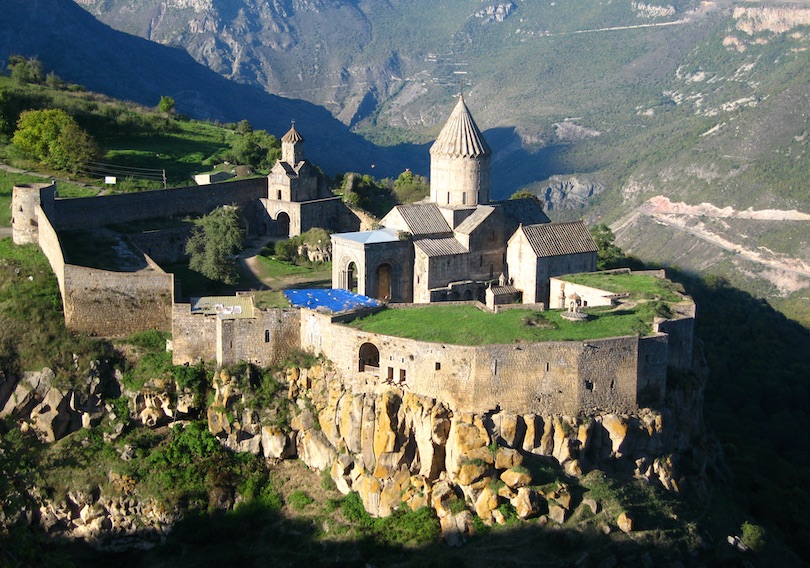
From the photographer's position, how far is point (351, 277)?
38.7m

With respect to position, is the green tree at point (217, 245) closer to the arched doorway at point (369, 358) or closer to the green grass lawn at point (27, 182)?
the green grass lawn at point (27, 182)

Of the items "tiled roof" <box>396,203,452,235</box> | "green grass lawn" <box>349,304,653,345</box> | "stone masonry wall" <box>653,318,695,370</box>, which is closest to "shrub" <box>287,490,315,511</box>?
"green grass lawn" <box>349,304,653,345</box>

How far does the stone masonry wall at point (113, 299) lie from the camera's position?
33.8m

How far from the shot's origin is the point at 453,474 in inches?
1148

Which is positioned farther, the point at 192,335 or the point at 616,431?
the point at 192,335

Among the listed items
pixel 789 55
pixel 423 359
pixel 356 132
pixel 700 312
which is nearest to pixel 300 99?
pixel 356 132

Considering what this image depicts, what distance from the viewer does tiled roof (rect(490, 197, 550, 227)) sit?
3953cm

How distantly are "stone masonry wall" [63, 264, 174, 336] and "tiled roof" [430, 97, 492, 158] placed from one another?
11282 mm

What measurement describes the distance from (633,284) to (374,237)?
894 cm

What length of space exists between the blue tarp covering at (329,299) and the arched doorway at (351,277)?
1.30 m

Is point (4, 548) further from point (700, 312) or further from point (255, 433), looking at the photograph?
point (700, 312)

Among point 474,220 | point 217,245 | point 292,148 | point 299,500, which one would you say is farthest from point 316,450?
point 292,148

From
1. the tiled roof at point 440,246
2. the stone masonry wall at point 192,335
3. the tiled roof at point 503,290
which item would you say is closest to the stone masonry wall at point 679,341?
the tiled roof at point 503,290

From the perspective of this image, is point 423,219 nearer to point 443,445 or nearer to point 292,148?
point 292,148
